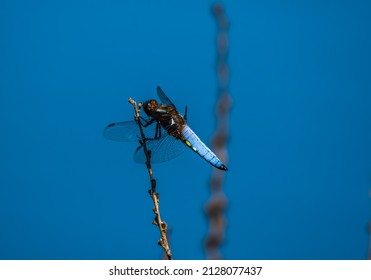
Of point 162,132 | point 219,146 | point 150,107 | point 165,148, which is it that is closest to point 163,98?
point 150,107

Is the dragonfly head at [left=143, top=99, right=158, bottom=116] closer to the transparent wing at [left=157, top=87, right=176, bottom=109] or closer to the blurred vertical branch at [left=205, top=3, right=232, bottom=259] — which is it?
the transparent wing at [left=157, top=87, right=176, bottom=109]

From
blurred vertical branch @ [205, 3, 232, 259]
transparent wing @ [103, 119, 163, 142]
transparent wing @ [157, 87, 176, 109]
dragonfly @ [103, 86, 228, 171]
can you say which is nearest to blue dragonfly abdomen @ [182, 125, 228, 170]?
dragonfly @ [103, 86, 228, 171]

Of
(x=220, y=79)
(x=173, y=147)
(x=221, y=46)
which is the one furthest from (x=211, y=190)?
(x=173, y=147)

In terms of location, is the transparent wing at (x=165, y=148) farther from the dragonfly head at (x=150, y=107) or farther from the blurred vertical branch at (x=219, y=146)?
the blurred vertical branch at (x=219, y=146)

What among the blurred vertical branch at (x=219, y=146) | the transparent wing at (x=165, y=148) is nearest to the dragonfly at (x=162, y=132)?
the transparent wing at (x=165, y=148)

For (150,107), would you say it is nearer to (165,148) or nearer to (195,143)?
(165,148)

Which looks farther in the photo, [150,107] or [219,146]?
[150,107]
